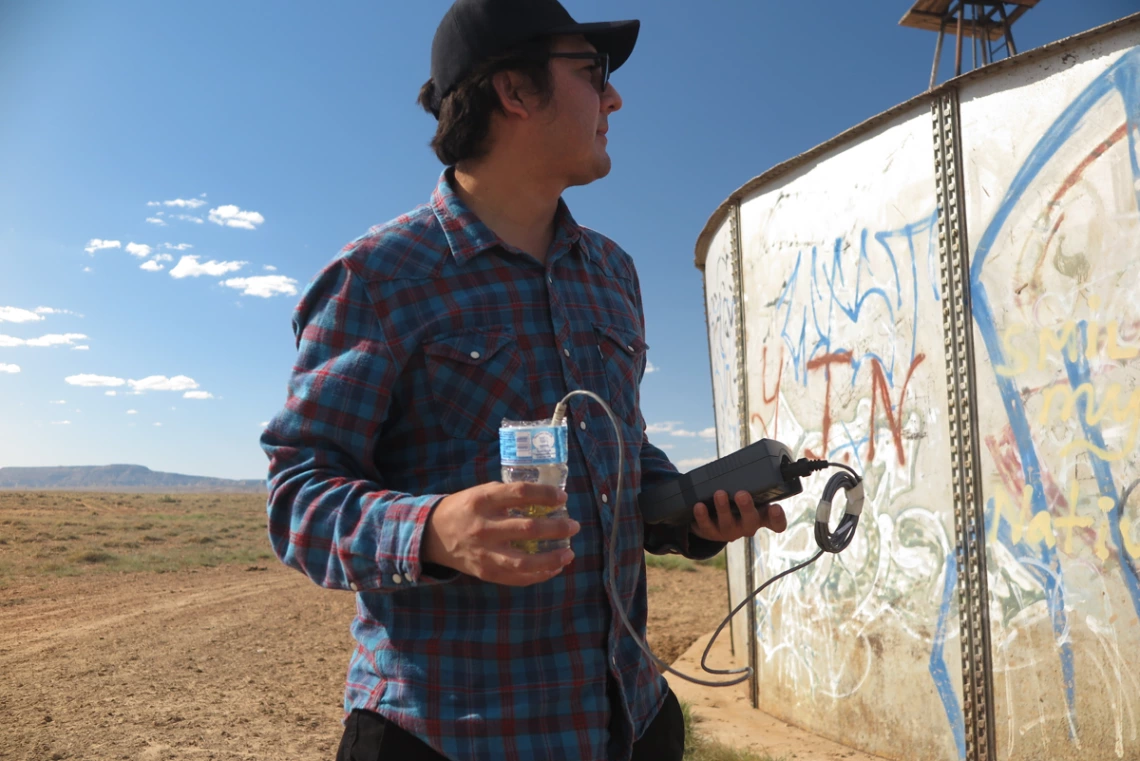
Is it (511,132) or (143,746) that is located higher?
(511,132)

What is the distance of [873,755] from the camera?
512cm

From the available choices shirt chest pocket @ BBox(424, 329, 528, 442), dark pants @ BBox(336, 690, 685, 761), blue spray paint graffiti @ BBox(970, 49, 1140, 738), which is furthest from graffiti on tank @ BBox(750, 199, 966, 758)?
dark pants @ BBox(336, 690, 685, 761)

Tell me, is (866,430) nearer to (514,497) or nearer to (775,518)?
(775,518)

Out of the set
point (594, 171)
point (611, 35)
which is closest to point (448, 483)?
point (594, 171)

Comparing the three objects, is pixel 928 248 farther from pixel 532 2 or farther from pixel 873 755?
pixel 532 2

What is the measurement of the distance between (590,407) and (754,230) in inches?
189

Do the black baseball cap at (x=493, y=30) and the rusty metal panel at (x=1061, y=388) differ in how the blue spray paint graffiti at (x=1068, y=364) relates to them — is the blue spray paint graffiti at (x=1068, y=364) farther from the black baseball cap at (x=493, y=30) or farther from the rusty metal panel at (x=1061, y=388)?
the black baseball cap at (x=493, y=30)

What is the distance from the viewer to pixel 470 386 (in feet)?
5.49

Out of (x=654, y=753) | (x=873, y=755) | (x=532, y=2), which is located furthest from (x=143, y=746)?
(x=532, y=2)

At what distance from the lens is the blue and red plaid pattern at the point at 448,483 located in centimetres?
152

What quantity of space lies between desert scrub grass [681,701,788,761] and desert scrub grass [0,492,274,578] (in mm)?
11842

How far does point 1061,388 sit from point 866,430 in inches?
48.1

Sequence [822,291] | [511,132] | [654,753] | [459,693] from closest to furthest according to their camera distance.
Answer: [459,693] → [654,753] → [511,132] → [822,291]

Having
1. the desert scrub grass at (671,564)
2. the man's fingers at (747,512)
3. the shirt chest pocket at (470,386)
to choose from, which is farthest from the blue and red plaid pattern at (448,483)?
the desert scrub grass at (671,564)
